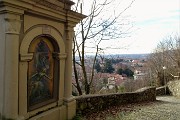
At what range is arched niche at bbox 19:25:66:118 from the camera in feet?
18.6

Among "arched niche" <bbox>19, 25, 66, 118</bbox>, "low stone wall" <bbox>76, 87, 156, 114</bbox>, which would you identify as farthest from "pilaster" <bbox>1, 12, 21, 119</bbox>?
"low stone wall" <bbox>76, 87, 156, 114</bbox>

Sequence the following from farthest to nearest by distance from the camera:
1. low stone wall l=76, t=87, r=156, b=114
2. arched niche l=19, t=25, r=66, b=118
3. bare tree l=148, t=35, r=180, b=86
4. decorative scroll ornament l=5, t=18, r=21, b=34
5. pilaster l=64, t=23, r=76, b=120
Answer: bare tree l=148, t=35, r=180, b=86 → low stone wall l=76, t=87, r=156, b=114 → pilaster l=64, t=23, r=76, b=120 → arched niche l=19, t=25, r=66, b=118 → decorative scroll ornament l=5, t=18, r=21, b=34

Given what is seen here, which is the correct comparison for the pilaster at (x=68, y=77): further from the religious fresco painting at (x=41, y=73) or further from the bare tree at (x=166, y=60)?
the bare tree at (x=166, y=60)

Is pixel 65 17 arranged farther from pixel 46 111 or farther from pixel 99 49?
pixel 99 49

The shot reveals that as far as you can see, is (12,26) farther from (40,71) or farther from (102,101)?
(102,101)

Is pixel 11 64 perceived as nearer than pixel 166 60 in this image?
Yes

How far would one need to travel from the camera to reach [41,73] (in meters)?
6.54

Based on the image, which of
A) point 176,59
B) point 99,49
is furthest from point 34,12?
point 176,59

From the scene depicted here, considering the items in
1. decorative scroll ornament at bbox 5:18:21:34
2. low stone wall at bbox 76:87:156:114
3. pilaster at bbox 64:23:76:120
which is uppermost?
decorative scroll ornament at bbox 5:18:21:34

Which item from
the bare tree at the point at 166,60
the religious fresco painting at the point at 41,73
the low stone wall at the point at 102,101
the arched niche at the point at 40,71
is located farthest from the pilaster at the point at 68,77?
the bare tree at the point at 166,60

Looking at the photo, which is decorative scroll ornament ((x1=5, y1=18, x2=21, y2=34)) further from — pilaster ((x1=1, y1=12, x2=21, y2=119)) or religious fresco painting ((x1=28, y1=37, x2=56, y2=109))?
religious fresco painting ((x1=28, y1=37, x2=56, y2=109))

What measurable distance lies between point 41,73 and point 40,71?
0.32 feet

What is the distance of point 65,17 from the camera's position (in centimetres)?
717

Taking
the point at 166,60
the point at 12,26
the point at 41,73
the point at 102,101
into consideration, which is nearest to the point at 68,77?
the point at 41,73
